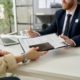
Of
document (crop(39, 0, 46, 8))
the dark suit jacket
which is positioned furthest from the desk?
document (crop(39, 0, 46, 8))

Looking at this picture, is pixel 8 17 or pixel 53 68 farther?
pixel 8 17

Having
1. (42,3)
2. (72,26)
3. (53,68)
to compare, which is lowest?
(53,68)

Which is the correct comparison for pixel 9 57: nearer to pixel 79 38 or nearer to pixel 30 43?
pixel 30 43

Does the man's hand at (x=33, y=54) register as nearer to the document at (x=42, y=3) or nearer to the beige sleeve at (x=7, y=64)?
the beige sleeve at (x=7, y=64)

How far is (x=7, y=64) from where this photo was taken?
2.60ft

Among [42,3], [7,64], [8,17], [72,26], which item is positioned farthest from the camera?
[8,17]

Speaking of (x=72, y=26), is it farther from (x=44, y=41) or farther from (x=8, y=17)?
(x=8, y=17)

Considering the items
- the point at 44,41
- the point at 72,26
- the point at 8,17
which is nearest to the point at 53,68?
the point at 44,41

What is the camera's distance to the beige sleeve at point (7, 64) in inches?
30.7

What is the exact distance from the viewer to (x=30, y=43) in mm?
1101

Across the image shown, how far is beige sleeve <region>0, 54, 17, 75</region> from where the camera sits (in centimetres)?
78

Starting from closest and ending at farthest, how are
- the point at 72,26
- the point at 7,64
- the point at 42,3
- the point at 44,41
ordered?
the point at 7,64 → the point at 44,41 → the point at 72,26 → the point at 42,3

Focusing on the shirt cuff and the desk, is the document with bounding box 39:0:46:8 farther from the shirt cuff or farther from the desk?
the shirt cuff

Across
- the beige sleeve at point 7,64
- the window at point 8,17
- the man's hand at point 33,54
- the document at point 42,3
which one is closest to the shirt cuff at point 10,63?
the beige sleeve at point 7,64
